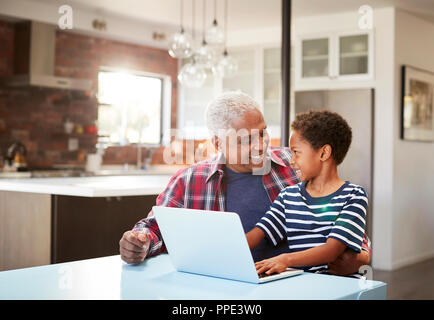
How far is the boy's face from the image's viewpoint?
5.38 feet

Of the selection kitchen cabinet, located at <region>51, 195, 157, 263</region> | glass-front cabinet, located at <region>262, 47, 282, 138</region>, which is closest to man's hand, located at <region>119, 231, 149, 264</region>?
kitchen cabinet, located at <region>51, 195, 157, 263</region>

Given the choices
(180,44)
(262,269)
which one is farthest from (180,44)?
(262,269)

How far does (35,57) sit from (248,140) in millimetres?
4255

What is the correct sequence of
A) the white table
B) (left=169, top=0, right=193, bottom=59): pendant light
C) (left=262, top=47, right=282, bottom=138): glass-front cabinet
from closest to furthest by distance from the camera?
1. the white table
2. (left=169, top=0, right=193, bottom=59): pendant light
3. (left=262, top=47, right=282, bottom=138): glass-front cabinet

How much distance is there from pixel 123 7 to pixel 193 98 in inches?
69.6

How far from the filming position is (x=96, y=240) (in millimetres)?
3146

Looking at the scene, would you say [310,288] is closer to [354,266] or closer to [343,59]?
[354,266]

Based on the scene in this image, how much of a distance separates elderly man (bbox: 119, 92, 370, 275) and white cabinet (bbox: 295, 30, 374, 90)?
361cm

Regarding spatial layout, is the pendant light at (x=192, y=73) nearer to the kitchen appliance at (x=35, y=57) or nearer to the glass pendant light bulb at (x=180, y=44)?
the glass pendant light bulb at (x=180, y=44)

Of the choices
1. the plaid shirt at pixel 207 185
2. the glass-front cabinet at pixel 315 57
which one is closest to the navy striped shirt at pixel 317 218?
the plaid shirt at pixel 207 185

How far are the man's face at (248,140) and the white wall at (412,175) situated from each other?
3696mm

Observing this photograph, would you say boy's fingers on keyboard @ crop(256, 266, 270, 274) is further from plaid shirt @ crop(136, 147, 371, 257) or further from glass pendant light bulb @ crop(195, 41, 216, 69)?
glass pendant light bulb @ crop(195, 41, 216, 69)
